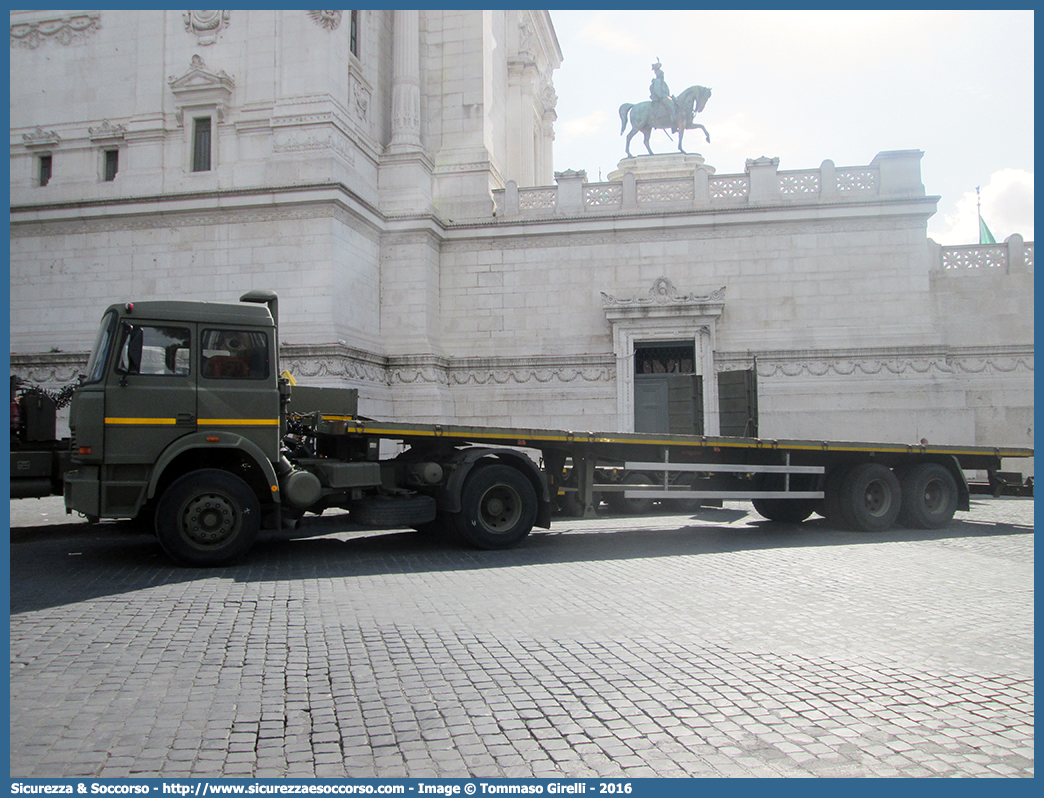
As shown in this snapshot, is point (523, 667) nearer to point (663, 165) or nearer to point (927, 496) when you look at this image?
point (927, 496)

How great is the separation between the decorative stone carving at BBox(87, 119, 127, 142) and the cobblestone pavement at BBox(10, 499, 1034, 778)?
53.8 ft

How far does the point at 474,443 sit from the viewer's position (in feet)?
33.7

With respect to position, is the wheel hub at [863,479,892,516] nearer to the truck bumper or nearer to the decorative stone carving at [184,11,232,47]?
the truck bumper

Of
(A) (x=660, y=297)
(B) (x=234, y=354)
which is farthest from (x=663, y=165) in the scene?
(B) (x=234, y=354)

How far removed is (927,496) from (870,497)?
113 centimetres

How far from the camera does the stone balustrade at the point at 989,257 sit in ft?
68.7

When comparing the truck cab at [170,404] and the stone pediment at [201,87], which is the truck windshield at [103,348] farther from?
the stone pediment at [201,87]

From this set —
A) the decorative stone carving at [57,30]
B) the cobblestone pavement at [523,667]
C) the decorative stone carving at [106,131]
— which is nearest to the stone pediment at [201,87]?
the decorative stone carving at [106,131]

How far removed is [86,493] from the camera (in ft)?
26.5

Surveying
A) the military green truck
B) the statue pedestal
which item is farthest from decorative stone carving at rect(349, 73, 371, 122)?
the military green truck

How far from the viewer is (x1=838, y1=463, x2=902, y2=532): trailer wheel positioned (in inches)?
463

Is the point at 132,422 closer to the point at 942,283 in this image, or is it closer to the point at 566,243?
the point at 566,243

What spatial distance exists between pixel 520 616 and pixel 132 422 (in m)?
5.07

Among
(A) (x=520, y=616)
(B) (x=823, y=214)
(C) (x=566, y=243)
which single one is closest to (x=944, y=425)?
(B) (x=823, y=214)
